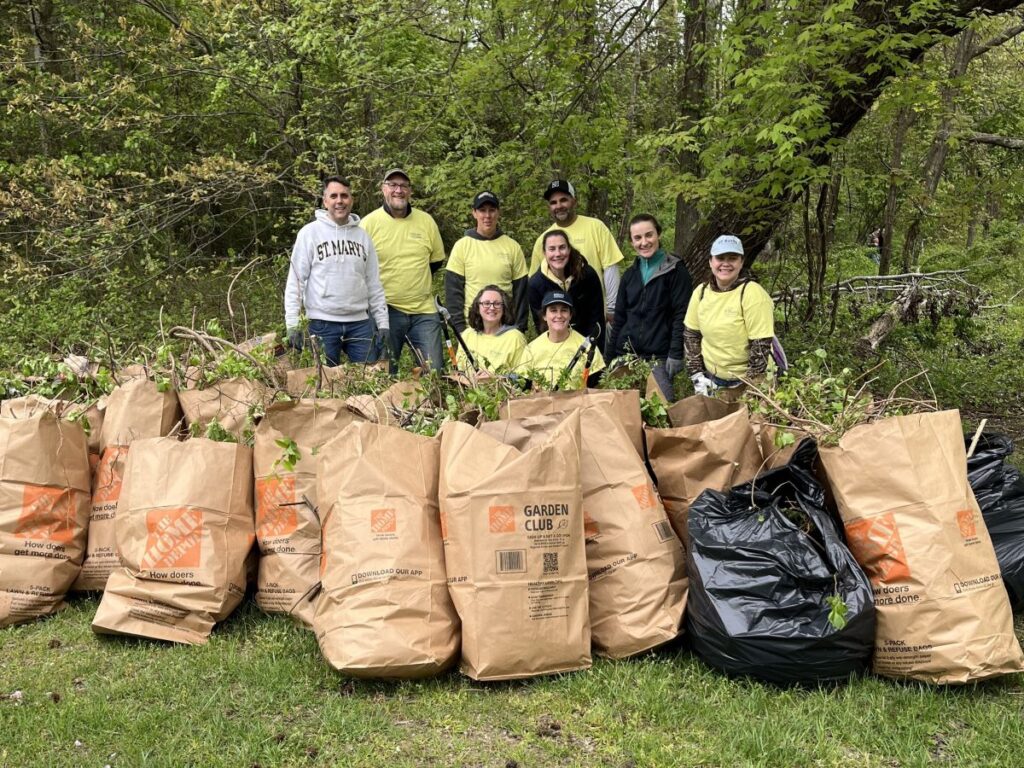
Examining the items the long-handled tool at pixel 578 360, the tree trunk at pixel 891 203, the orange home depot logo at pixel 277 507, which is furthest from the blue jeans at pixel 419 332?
the tree trunk at pixel 891 203

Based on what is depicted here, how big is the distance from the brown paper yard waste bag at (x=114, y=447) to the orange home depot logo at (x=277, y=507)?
72 centimetres

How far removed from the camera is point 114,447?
3818 mm

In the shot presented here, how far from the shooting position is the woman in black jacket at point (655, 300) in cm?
491

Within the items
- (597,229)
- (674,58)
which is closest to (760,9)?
(597,229)

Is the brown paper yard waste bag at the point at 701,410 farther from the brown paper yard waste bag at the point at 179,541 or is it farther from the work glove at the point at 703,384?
the brown paper yard waste bag at the point at 179,541

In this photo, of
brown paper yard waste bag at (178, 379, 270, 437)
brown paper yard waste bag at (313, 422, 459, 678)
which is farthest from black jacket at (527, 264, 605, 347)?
brown paper yard waste bag at (313, 422, 459, 678)

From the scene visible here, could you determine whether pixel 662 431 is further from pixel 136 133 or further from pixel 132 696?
pixel 136 133

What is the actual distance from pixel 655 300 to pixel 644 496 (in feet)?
6.55

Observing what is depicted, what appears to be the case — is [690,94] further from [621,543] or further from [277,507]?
[277,507]

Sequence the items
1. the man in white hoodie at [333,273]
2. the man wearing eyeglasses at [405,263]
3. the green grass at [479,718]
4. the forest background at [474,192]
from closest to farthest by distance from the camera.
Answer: the green grass at [479,718] → the forest background at [474,192] → the man in white hoodie at [333,273] → the man wearing eyeglasses at [405,263]

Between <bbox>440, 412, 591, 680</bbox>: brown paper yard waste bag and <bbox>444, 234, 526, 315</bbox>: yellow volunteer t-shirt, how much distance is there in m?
2.65

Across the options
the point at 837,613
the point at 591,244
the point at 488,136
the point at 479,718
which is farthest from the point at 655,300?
the point at 488,136

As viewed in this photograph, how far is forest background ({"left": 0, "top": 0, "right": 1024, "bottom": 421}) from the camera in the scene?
17.2ft

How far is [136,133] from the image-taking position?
845 centimetres
